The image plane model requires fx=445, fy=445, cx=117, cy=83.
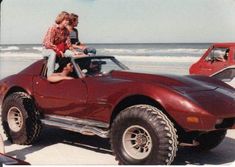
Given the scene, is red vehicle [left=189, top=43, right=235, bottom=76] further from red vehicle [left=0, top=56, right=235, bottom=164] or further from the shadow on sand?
red vehicle [left=0, top=56, right=235, bottom=164]

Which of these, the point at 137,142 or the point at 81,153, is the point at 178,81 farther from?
the point at 81,153

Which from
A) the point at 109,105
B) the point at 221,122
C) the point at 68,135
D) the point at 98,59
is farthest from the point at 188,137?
the point at 68,135

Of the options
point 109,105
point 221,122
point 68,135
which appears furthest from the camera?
point 68,135

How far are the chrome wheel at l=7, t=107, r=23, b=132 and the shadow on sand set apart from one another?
264 millimetres

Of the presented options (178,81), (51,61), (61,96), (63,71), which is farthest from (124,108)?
(51,61)

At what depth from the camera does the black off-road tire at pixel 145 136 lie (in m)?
4.76

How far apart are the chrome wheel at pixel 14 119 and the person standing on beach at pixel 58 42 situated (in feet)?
2.65

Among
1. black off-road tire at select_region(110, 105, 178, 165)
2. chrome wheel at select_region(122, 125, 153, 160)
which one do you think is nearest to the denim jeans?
black off-road tire at select_region(110, 105, 178, 165)

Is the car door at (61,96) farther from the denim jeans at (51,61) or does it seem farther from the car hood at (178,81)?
the car hood at (178,81)

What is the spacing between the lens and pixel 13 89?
687 cm

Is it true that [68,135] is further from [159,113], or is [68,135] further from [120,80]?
[159,113]

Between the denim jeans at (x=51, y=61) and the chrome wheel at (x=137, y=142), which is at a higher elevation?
the denim jeans at (x=51, y=61)

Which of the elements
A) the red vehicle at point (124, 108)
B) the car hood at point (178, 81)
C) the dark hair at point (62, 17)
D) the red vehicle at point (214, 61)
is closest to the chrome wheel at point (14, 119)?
the red vehicle at point (124, 108)

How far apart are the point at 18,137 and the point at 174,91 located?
2700 mm
